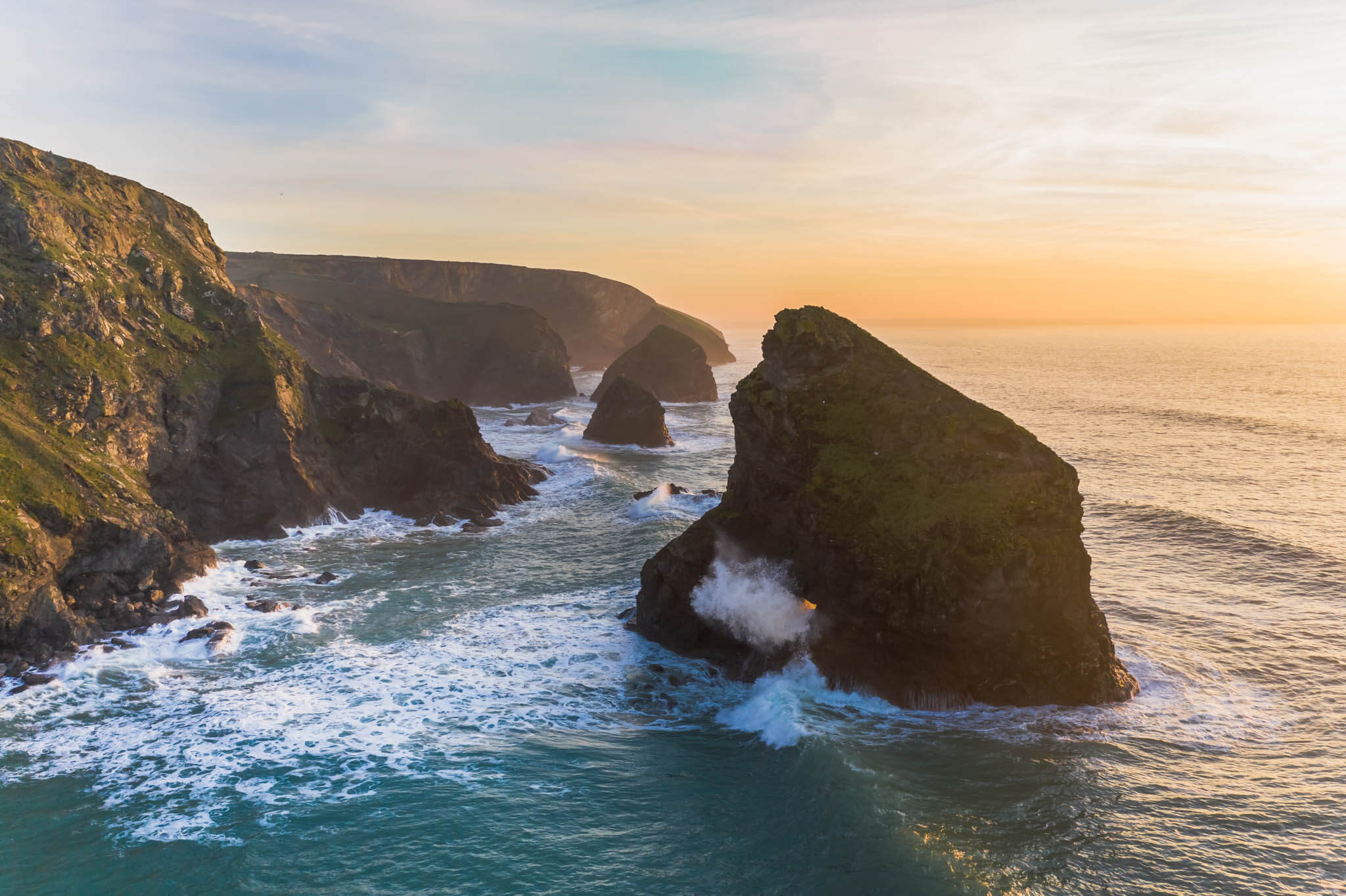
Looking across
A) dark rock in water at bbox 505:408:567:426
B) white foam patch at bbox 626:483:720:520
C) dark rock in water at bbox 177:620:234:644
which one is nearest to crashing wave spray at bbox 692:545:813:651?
dark rock in water at bbox 177:620:234:644

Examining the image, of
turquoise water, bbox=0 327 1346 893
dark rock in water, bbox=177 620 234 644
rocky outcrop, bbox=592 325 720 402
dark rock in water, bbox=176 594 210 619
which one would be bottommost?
turquoise water, bbox=0 327 1346 893

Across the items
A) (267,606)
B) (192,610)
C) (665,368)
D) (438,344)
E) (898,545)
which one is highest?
(438,344)

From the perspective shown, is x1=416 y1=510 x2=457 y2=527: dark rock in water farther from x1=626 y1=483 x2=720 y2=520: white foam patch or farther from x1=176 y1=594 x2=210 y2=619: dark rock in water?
x1=176 y1=594 x2=210 y2=619: dark rock in water

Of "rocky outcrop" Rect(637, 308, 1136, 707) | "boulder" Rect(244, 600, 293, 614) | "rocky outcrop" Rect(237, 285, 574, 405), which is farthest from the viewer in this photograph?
"rocky outcrop" Rect(237, 285, 574, 405)

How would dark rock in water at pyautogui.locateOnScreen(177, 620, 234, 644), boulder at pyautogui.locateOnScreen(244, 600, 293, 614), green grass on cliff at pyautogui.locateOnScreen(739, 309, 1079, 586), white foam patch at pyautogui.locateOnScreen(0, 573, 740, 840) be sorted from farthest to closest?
1. boulder at pyautogui.locateOnScreen(244, 600, 293, 614)
2. dark rock in water at pyautogui.locateOnScreen(177, 620, 234, 644)
3. green grass on cliff at pyautogui.locateOnScreen(739, 309, 1079, 586)
4. white foam patch at pyautogui.locateOnScreen(0, 573, 740, 840)

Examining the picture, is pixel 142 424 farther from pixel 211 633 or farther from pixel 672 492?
pixel 672 492

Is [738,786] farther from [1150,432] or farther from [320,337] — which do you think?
[320,337]

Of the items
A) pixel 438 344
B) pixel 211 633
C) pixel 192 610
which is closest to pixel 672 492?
pixel 192 610
